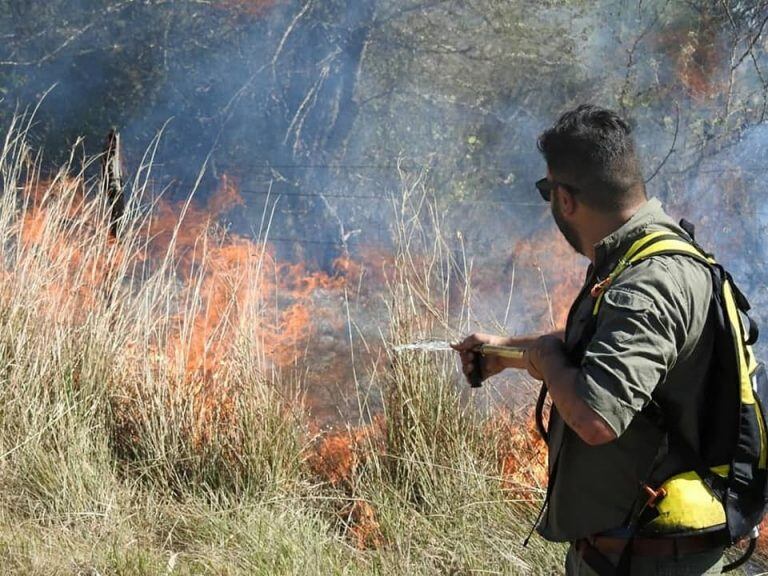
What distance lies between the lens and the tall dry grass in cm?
349

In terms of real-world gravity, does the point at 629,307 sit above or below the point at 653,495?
above

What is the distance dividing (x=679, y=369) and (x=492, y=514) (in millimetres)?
1979

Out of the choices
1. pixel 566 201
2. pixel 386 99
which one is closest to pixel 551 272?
pixel 386 99

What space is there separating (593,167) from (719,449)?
65cm

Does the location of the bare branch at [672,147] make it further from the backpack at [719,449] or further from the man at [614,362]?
the backpack at [719,449]

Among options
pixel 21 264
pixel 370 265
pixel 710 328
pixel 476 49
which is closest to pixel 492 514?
pixel 710 328

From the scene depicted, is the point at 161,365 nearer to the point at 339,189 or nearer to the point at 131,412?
the point at 131,412

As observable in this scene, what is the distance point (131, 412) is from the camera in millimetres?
4324

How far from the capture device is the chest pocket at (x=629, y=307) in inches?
69.0

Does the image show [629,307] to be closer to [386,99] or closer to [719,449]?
[719,449]

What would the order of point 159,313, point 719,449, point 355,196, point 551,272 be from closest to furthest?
point 719,449
point 159,313
point 551,272
point 355,196

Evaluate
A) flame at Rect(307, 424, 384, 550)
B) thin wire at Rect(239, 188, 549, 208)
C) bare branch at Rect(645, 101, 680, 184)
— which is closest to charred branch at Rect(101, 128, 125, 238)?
flame at Rect(307, 424, 384, 550)

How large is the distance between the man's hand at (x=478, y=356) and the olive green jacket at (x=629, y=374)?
18cm

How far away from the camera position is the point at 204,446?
13.8 feet
